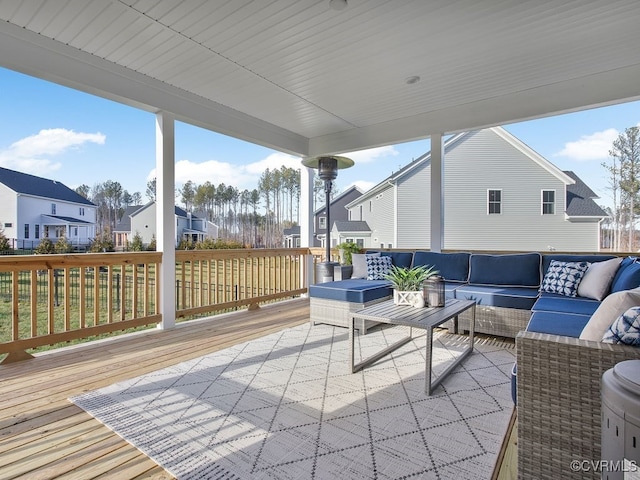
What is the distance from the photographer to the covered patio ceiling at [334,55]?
2570mm

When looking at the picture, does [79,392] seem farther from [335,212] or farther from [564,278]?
A: [335,212]

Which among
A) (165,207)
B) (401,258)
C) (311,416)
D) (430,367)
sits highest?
(165,207)

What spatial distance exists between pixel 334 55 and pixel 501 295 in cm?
282

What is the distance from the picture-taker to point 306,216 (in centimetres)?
603

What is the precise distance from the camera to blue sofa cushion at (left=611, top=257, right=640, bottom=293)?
2.68 metres

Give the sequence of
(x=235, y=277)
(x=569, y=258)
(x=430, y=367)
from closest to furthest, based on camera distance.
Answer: (x=430, y=367)
(x=569, y=258)
(x=235, y=277)

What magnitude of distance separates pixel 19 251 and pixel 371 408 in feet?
10.4

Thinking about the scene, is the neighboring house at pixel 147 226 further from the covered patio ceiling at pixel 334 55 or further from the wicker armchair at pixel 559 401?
the wicker armchair at pixel 559 401

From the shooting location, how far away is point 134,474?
1548mm

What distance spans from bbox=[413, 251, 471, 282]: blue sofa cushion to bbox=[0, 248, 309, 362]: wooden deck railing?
7.48 ft

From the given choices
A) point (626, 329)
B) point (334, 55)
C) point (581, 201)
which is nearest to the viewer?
point (626, 329)

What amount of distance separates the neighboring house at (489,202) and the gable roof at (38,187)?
15.0ft

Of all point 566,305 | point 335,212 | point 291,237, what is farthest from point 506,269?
point 335,212

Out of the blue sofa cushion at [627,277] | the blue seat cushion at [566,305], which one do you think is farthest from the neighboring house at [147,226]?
the blue sofa cushion at [627,277]
